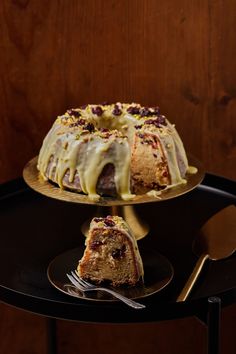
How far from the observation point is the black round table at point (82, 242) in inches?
47.5

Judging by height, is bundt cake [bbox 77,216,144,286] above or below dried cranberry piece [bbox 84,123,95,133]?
below

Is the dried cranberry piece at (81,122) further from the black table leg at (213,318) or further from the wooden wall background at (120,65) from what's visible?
the black table leg at (213,318)

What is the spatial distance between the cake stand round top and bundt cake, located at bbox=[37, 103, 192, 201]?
0.01 metres

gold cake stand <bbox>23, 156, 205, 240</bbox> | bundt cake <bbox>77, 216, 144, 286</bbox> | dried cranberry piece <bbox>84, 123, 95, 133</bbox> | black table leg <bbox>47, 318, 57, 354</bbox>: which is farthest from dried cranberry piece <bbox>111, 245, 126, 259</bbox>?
A: black table leg <bbox>47, 318, 57, 354</bbox>

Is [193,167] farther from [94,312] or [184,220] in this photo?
[94,312]

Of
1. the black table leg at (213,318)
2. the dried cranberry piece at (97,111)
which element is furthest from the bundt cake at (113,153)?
the black table leg at (213,318)

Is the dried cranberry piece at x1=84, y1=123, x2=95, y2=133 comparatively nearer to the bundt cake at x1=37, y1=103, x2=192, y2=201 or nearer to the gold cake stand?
the bundt cake at x1=37, y1=103, x2=192, y2=201

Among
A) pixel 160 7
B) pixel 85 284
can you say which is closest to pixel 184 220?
pixel 85 284

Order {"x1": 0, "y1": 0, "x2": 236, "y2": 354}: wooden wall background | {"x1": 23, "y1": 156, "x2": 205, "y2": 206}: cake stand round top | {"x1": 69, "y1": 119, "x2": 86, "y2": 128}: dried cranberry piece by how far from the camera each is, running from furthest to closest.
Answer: {"x1": 0, "y1": 0, "x2": 236, "y2": 354}: wooden wall background → {"x1": 69, "y1": 119, "x2": 86, "y2": 128}: dried cranberry piece → {"x1": 23, "y1": 156, "x2": 205, "y2": 206}: cake stand round top

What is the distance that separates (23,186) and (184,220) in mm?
412

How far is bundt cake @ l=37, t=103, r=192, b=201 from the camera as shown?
1418mm

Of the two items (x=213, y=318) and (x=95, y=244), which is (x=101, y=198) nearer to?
(x=95, y=244)

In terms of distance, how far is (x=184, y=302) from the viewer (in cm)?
120

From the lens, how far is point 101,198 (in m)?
1.41
